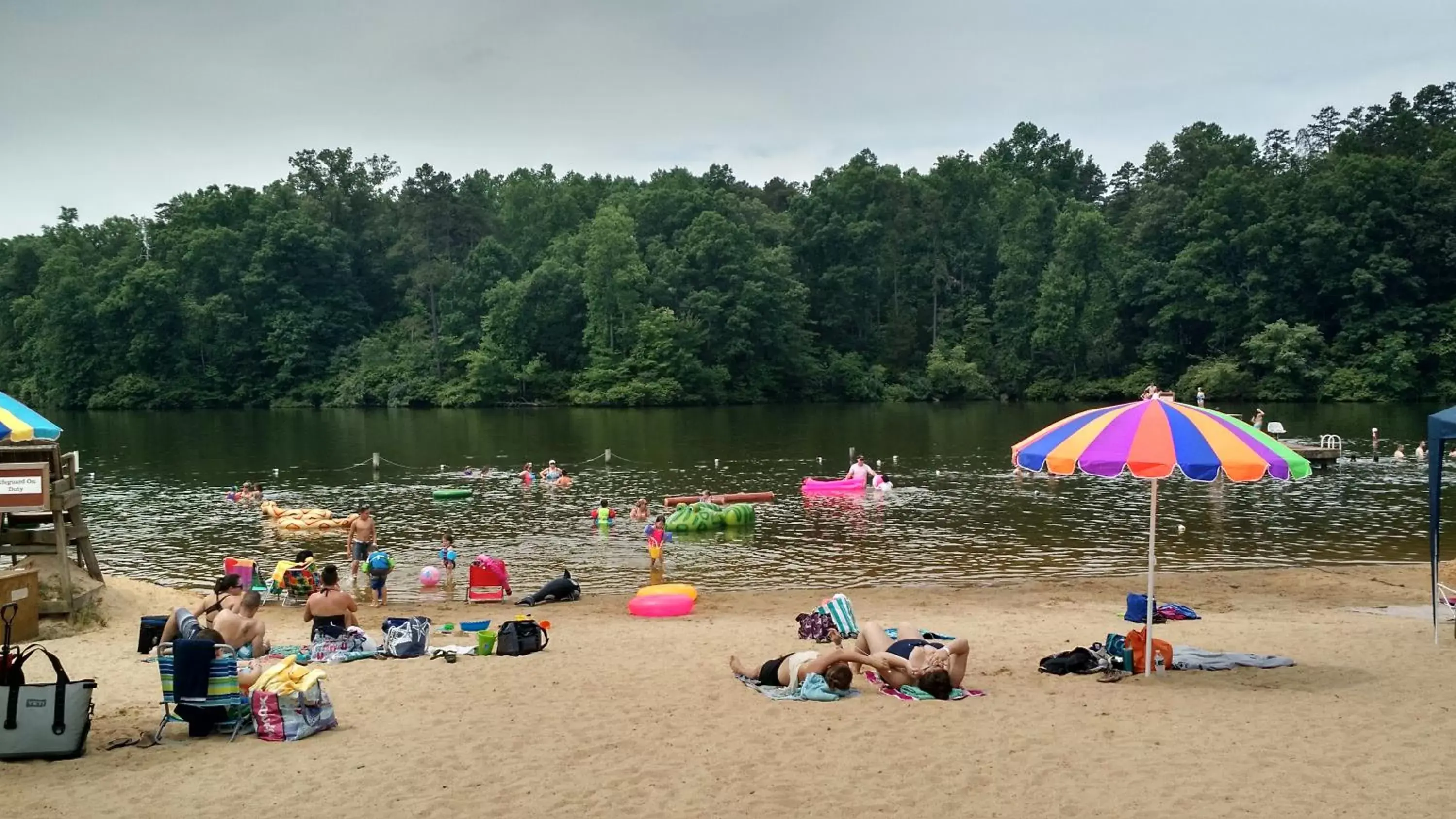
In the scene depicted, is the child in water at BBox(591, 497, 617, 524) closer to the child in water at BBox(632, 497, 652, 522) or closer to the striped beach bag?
the child in water at BBox(632, 497, 652, 522)

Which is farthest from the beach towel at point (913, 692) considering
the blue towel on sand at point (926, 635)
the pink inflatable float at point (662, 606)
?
the pink inflatable float at point (662, 606)

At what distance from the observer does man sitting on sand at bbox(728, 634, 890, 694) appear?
10.3 meters

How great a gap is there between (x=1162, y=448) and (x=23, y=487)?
13148mm

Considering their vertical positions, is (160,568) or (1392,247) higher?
(1392,247)

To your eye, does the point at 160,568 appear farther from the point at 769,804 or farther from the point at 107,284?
the point at 107,284

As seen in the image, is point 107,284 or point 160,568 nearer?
point 160,568

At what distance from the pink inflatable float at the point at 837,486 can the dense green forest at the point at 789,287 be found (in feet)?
150

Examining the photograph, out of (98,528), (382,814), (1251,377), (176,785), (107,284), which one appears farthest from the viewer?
(107,284)

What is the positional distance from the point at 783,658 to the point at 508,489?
2399 centimetres

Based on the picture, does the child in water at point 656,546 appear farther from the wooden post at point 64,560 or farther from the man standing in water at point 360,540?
the wooden post at point 64,560

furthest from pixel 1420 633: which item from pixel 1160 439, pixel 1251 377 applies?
pixel 1251 377

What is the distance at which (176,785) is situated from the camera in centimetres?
793

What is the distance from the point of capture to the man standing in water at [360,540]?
64.8 feet

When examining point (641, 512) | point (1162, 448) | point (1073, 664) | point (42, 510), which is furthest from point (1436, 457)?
point (641, 512)
